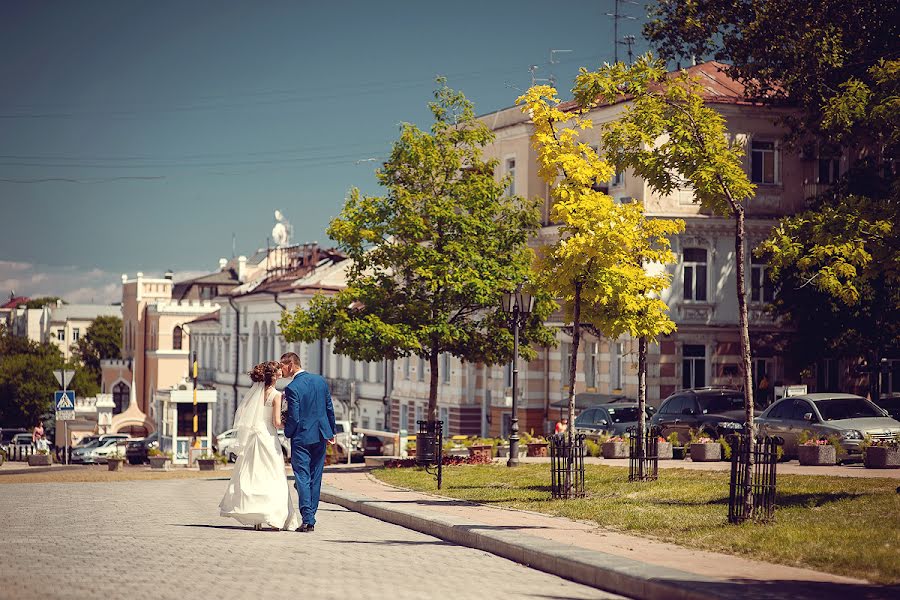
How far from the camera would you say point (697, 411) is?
3178 centimetres

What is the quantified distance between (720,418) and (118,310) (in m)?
136

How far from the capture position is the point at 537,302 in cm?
3159

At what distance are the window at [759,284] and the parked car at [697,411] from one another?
13.5 meters

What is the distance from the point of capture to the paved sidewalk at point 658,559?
→ 30.0ft

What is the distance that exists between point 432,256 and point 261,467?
1641 centimetres

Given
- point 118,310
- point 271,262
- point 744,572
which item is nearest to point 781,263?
point 744,572

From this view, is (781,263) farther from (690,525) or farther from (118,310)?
(118,310)

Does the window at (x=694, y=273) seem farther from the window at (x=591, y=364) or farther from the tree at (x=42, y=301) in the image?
the tree at (x=42, y=301)

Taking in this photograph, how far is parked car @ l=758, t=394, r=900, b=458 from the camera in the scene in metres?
25.2

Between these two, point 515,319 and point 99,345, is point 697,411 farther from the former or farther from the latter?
point 99,345

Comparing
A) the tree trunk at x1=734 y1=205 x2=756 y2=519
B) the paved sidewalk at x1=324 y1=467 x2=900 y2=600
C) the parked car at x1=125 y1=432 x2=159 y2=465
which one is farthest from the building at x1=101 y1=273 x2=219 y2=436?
the tree trunk at x1=734 y1=205 x2=756 y2=519

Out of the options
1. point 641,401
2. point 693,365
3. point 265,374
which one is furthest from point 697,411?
point 265,374

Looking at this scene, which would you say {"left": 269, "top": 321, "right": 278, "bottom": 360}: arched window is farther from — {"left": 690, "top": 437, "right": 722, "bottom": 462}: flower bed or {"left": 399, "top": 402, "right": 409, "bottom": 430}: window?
{"left": 690, "top": 437, "right": 722, "bottom": 462}: flower bed

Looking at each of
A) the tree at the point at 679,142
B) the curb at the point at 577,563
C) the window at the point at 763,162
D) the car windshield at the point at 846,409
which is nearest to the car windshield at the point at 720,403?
the car windshield at the point at 846,409
